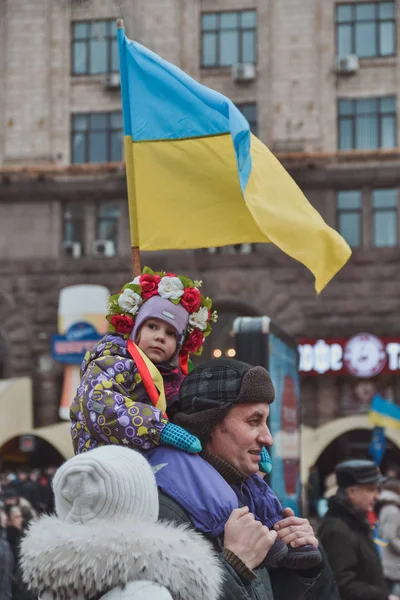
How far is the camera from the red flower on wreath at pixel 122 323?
516 centimetres

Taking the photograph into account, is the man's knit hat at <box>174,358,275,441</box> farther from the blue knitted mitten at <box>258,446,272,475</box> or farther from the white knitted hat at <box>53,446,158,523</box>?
the white knitted hat at <box>53,446,158,523</box>

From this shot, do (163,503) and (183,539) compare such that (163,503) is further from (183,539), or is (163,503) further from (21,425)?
(21,425)

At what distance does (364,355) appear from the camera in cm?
3014

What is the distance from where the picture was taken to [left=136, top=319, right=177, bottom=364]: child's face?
4.91m

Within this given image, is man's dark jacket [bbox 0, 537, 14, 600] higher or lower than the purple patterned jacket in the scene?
lower

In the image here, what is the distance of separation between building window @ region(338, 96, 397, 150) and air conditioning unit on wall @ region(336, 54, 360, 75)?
2.64 feet

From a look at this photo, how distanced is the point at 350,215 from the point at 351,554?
24.7m

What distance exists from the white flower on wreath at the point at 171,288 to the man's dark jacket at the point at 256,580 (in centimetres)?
149

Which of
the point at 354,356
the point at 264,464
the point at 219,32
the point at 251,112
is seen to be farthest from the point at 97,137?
the point at 264,464

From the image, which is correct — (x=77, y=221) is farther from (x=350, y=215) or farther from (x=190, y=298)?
(x=190, y=298)

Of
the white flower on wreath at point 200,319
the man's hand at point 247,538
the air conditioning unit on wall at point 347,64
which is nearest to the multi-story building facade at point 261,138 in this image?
the air conditioning unit on wall at point 347,64

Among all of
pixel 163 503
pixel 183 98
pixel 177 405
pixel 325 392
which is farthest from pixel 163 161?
pixel 325 392

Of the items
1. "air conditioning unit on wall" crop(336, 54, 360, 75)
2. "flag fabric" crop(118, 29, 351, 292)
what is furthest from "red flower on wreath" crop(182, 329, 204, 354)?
"air conditioning unit on wall" crop(336, 54, 360, 75)

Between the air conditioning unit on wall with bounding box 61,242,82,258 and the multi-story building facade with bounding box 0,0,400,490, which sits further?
the air conditioning unit on wall with bounding box 61,242,82,258
